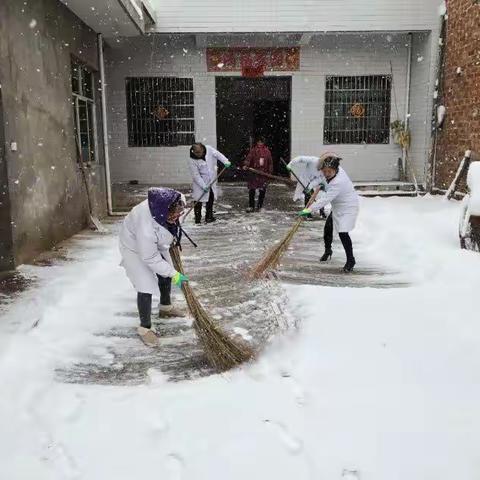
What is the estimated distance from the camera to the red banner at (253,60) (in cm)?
1297

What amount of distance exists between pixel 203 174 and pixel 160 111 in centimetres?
480

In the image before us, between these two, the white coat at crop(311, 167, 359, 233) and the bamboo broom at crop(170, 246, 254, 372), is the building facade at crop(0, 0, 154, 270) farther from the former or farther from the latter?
the white coat at crop(311, 167, 359, 233)

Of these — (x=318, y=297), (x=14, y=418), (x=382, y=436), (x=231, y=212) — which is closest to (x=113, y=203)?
(x=231, y=212)

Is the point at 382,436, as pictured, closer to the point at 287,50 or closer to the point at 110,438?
the point at 110,438

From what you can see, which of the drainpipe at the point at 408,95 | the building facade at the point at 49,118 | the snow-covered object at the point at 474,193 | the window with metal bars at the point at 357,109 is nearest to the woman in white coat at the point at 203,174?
the building facade at the point at 49,118

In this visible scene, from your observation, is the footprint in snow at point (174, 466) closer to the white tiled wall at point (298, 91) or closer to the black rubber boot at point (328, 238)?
the black rubber boot at point (328, 238)

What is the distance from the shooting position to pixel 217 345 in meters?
3.78

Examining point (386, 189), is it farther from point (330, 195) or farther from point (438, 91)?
point (330, 195)

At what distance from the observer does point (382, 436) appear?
287 centimetres

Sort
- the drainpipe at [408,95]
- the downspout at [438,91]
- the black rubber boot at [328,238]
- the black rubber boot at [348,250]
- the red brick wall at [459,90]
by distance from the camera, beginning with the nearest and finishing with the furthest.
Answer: the black rubber boot at [348,250] → the black rubber boot at [328,238] → the red brick wall at [459,90] → the downspout at [438,91] → the drainpipe at [408,95]

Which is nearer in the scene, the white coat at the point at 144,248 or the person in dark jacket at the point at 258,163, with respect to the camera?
the white coat at the point at 144,248

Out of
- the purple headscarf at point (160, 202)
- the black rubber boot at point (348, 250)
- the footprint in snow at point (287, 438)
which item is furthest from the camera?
the black rubber boot at point (348, 250)

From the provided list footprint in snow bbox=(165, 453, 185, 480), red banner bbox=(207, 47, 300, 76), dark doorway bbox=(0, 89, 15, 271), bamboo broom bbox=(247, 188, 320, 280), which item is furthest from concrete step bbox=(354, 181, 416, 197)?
footprint in snow bbox=(165, 453, 185, 480)

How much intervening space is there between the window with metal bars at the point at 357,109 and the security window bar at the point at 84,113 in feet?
20.0
